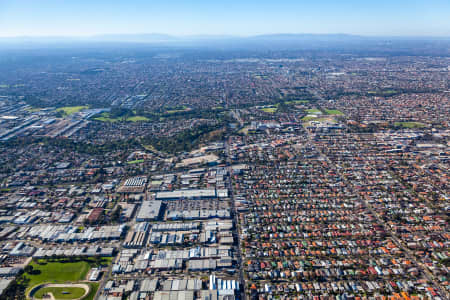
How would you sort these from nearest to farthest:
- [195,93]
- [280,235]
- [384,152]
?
[280,235], [384,152], [195,93]

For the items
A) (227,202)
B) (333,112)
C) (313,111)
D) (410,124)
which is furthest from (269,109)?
(227,202)

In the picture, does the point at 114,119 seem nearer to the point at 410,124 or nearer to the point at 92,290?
the point at 92,290

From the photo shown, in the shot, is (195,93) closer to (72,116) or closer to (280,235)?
(72,116)

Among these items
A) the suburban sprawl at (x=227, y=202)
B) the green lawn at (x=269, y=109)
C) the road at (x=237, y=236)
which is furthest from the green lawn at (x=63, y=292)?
the green lawn at (x=269, y=109)

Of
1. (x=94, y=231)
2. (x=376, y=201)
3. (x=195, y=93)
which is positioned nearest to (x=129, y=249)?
(x=94, y=231)

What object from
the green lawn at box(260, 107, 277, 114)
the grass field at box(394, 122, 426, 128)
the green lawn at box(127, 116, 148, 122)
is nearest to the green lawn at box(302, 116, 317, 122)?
the green lawn at box(260, 107, 277, 114)
